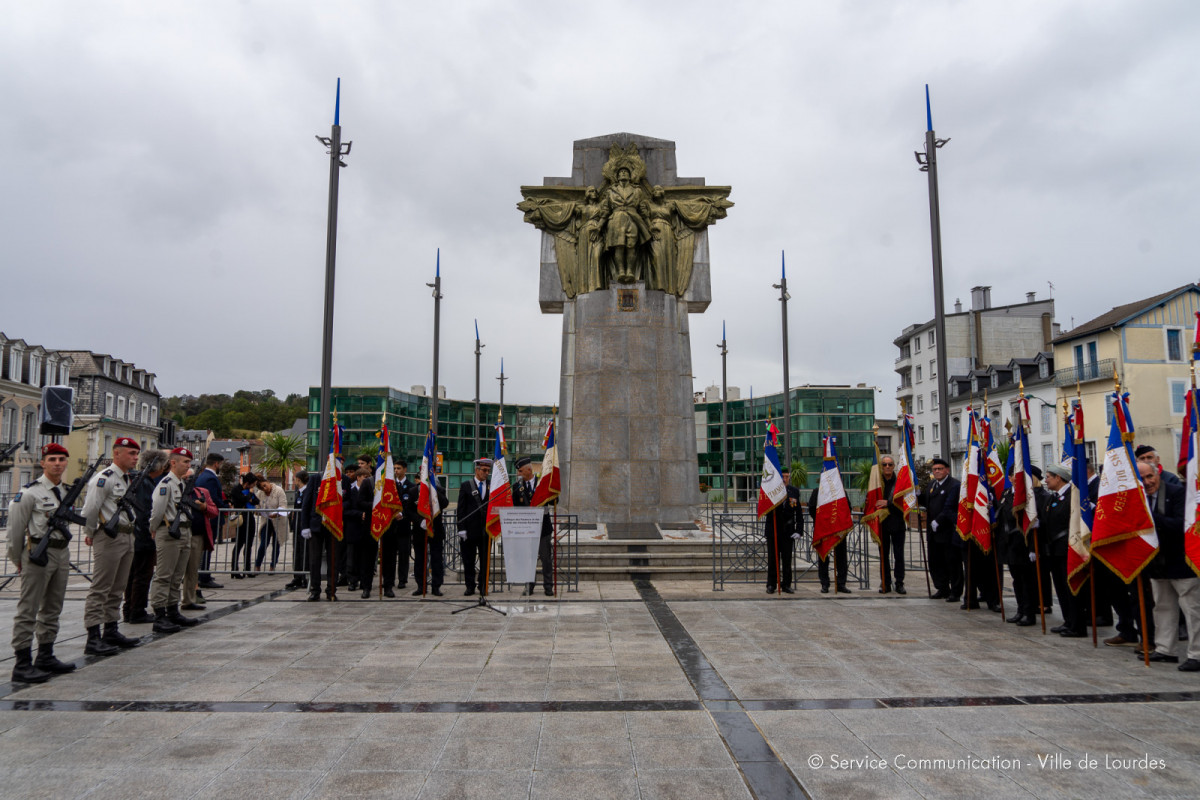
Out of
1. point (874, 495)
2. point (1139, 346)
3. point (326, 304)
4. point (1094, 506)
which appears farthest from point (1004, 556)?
point (1139, 346)

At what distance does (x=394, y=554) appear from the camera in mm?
12195

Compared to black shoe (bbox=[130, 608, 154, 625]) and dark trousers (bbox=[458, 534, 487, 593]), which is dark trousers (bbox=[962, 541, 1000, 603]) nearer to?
dark trousers (bbox=[458, 534, 487, 593])

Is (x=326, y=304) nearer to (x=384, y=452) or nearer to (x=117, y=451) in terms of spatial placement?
(x=384, y=452)

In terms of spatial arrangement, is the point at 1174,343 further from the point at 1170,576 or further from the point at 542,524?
the point at 542,524

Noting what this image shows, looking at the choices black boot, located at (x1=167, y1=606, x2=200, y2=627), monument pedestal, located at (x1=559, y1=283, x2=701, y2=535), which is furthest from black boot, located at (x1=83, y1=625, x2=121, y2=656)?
monument pedestal, located at (x1=559, y1=283, x2=701, y2=535)

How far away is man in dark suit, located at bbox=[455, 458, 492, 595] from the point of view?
37.6 feet

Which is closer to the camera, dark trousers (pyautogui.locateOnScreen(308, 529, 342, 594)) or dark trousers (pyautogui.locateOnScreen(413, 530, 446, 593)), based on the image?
dark trousers (pyautogui.locateOnScreen(308, 529, 342, 594))

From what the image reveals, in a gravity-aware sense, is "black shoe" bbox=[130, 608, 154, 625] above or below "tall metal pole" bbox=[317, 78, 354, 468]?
below

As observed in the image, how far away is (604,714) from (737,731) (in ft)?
3.34

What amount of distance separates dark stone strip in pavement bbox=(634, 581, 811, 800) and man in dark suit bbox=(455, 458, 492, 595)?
3.91m

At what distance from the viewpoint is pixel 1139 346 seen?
1613 inches

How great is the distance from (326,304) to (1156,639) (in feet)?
44.2

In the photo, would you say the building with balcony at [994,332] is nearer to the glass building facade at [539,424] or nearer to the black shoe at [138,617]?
the glass building facade at [539,424]

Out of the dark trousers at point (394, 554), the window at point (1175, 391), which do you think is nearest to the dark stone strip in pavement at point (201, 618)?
the dark trousers at point (394, 554)
